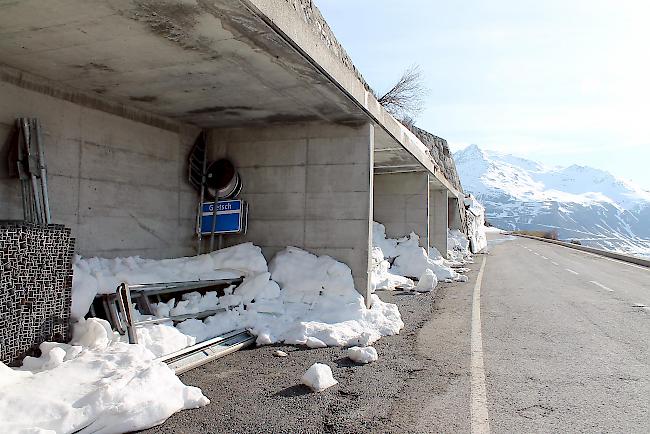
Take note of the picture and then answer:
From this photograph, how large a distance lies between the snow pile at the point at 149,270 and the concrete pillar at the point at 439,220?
14.9 metres

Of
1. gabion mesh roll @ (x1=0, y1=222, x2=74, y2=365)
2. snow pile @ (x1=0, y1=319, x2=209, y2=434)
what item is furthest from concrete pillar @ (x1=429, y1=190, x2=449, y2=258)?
snow pile @ (x1=0, y1=319, x2=209, y2=434)

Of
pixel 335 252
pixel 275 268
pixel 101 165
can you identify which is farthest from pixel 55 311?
pixel 335 252

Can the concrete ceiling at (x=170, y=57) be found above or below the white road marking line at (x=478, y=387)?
above

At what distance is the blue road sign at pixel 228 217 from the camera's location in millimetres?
9555

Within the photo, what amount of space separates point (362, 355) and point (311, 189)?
14.1 ft

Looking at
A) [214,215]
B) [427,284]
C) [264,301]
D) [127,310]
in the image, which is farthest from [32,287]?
[427,284]

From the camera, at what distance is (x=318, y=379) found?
484cm

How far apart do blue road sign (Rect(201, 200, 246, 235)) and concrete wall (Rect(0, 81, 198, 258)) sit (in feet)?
1.23

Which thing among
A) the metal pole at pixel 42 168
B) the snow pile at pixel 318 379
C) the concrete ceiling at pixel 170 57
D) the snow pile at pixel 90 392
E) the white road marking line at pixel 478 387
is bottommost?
the white road marking line at pixel 478 387

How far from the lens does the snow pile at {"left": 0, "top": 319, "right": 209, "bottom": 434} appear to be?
3615mm

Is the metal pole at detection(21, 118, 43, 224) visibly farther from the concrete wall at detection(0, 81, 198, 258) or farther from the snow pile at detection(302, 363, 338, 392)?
the snow pile at detection(302, 363, 338, 392)

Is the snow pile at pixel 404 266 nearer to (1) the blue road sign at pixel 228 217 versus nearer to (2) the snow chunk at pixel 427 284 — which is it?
(2) the snow chunk at pixel 427 284

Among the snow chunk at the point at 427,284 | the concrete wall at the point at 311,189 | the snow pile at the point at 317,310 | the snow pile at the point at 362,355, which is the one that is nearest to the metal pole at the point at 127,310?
the snow pile at the point at 317,310

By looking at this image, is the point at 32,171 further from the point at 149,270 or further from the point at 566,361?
the point at 566,361
